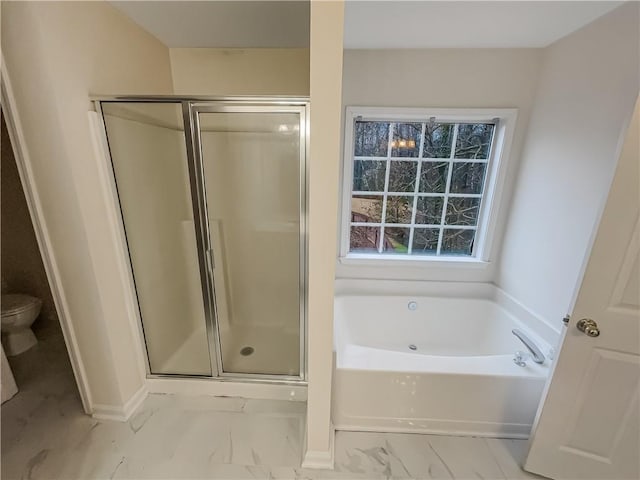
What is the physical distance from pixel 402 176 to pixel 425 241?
0.59 metres

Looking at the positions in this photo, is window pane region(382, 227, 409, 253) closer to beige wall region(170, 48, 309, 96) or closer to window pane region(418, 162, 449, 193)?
window pane region(418, 162, 449, 193)

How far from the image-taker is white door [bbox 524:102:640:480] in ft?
3.43

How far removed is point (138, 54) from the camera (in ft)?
5.55

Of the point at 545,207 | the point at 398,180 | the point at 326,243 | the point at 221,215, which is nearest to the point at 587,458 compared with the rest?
the point at 545,207

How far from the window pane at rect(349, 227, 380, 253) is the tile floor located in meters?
1.26

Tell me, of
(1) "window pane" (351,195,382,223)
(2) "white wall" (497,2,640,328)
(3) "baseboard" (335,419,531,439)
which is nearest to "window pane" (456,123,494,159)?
(2) "white wall" (497,2,640,328)

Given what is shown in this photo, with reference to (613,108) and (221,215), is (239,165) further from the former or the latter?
(613,108)

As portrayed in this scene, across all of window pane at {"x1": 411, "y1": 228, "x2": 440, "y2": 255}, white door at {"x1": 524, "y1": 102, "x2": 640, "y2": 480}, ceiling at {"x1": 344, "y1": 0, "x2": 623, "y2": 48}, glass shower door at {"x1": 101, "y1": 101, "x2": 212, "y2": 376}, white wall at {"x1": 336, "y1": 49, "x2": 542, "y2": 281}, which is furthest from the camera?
window pane at {"x1": 411, "y1": 228, "x2": 440, "y2": 255}

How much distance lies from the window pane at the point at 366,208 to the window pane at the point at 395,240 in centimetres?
15

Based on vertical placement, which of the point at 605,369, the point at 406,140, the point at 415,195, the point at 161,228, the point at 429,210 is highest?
the point at 406,140

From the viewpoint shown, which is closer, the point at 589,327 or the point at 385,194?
the point at 589,327

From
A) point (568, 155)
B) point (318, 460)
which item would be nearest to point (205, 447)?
point (318, 460)

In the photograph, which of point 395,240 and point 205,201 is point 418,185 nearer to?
point 395,240

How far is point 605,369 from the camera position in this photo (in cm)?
116
